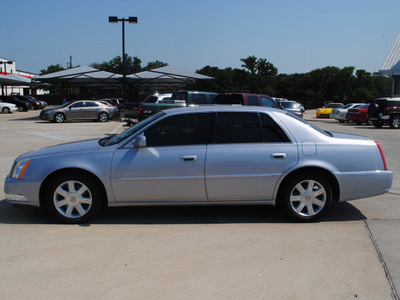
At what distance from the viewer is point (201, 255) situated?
4219mm

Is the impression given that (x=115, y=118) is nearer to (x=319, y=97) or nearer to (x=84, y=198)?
(x=84, y=198)

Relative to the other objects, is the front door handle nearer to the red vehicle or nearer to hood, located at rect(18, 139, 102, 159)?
hood, located at rect(18, 139, 102, 159)

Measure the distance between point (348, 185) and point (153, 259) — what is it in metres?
2.72

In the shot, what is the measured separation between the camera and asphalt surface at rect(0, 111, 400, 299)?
348 centimetres

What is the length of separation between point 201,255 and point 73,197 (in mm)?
1921

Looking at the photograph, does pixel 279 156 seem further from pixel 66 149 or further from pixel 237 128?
pixel 66 149

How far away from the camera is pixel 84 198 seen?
5168 millimetres

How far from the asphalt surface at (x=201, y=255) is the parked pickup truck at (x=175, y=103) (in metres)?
12.3

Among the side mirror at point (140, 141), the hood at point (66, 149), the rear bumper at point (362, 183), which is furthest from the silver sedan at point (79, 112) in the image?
the rear bumper at point (362, 183)

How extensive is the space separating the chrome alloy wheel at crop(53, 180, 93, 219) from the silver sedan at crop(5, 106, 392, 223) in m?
0.01

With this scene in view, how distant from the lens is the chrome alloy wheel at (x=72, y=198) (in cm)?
514

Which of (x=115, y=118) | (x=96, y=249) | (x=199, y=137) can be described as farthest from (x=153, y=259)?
(x=115, y=118)

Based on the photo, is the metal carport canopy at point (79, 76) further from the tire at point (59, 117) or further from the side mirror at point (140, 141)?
the side mirror at point (140, 141)

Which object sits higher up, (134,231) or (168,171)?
(168,171)
